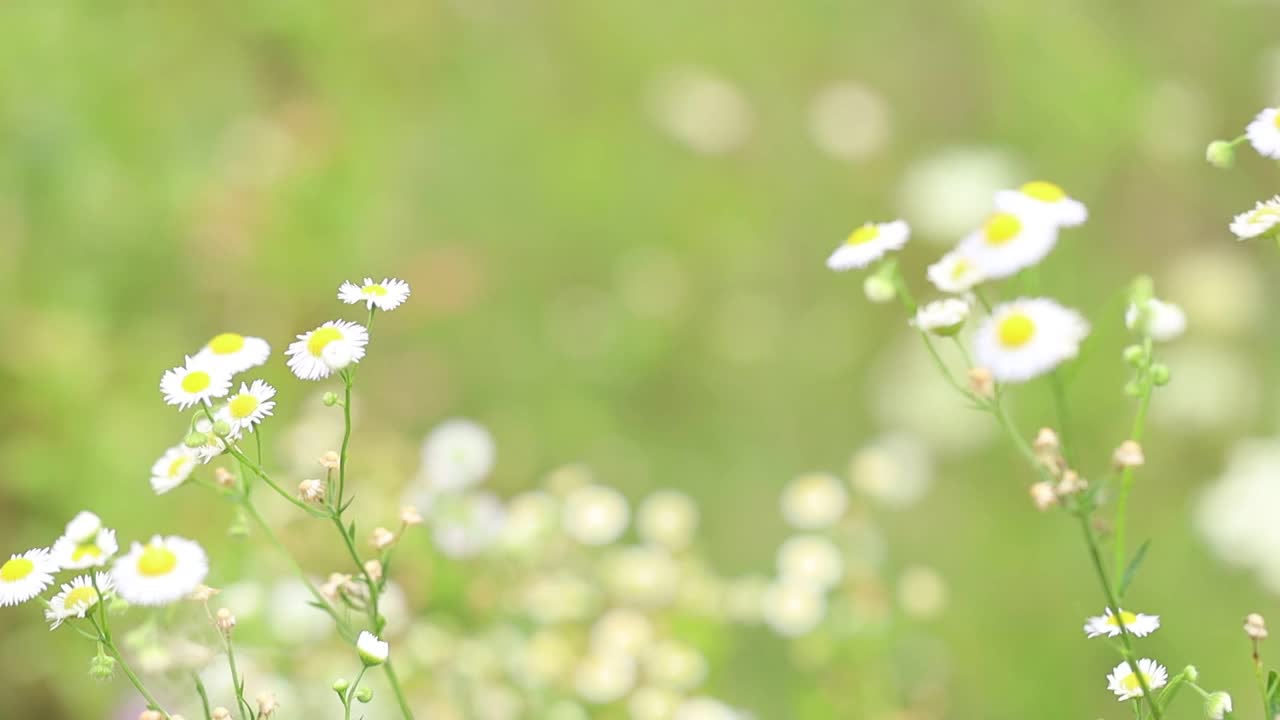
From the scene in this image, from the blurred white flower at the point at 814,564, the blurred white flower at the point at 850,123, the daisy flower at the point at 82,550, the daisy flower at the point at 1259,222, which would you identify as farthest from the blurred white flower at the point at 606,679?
the blurred white flower at the point at 850,123

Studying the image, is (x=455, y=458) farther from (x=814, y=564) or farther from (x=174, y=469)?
(x=174, y=469)

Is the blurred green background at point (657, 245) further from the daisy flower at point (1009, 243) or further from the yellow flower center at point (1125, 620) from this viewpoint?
the daisy flower at point (1009, 243)

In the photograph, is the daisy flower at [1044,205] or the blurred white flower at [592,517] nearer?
the daisy flower at [1044,205]

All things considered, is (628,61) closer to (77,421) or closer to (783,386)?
(783,386)

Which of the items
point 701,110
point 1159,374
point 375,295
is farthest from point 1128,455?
point 701,110

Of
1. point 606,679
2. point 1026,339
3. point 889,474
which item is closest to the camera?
point 1026,339

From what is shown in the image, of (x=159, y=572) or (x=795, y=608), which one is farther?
(x=795, y=608)

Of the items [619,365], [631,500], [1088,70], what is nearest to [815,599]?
[631,500]
